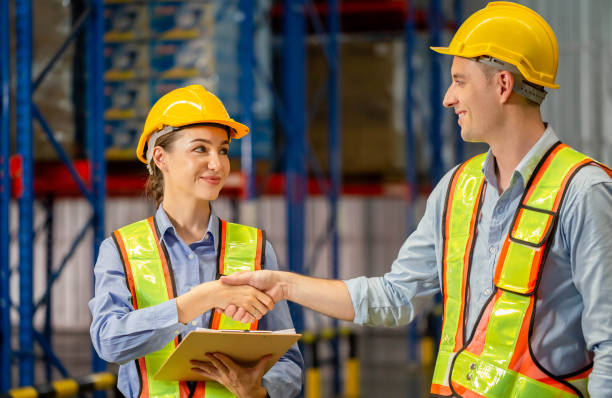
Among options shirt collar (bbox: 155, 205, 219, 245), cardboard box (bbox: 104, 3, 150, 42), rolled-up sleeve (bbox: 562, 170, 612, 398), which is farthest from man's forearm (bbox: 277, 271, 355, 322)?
cardboard box (bbox: 104, 3, 150, 42)

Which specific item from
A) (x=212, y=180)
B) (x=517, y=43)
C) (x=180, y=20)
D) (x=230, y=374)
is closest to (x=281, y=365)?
(x=230, y=374)

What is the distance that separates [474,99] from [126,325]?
122 centimetres

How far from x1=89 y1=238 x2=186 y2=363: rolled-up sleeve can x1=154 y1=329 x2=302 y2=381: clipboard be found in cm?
8

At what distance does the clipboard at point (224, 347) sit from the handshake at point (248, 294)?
0.11m

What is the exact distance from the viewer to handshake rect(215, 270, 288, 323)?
269 cm

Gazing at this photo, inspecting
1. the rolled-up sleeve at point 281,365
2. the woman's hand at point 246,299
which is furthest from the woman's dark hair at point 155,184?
the woman's hand at point 246,299

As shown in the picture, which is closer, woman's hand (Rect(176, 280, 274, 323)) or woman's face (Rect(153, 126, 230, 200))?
woman's hand (Rect(176, 280, 274, 323))

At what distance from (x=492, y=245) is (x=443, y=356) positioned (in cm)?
36

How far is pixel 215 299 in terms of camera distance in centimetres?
265

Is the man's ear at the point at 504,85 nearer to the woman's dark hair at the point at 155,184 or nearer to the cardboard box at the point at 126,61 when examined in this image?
the woman's dark hair at the point at 155,184

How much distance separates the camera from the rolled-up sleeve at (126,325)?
102 inches

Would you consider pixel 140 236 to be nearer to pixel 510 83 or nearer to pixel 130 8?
pixel 510 83

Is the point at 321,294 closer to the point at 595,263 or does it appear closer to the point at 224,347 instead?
the point at 224,347

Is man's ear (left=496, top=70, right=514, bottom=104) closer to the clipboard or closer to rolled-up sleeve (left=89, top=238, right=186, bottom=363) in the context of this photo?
the clipboard
